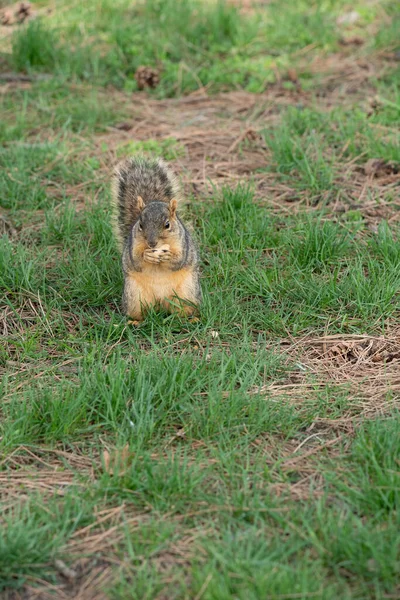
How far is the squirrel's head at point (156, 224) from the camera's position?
336 centimetres

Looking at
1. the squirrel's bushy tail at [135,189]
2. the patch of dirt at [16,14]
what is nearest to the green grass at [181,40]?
the patch of dirt at [16,14]

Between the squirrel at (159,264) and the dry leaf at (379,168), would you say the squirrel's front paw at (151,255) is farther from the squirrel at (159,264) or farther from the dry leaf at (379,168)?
the dry leaf at (379,168)

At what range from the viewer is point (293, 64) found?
5.92 meters

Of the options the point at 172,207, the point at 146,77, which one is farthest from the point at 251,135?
the point at 172,207

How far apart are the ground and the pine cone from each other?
38 mm

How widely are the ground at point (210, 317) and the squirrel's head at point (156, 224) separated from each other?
34 centimetres

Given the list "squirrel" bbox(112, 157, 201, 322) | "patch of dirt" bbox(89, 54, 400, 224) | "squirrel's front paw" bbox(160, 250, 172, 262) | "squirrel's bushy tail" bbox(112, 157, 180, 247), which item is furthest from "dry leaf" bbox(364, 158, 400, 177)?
"squirrel's front paw" bbox(160, 250, 172, 262)

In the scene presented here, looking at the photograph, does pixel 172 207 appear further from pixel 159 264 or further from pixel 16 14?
pixel 16 14

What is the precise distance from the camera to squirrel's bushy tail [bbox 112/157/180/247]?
3.77 m

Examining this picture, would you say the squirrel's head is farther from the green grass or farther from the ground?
the green grass

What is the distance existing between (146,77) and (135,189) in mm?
2169

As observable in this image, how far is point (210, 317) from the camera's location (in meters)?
3.51

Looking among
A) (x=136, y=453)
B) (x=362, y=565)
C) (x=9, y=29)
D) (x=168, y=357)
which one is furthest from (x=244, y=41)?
(x=362, y=565)

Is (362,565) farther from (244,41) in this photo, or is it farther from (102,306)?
(244,41)
